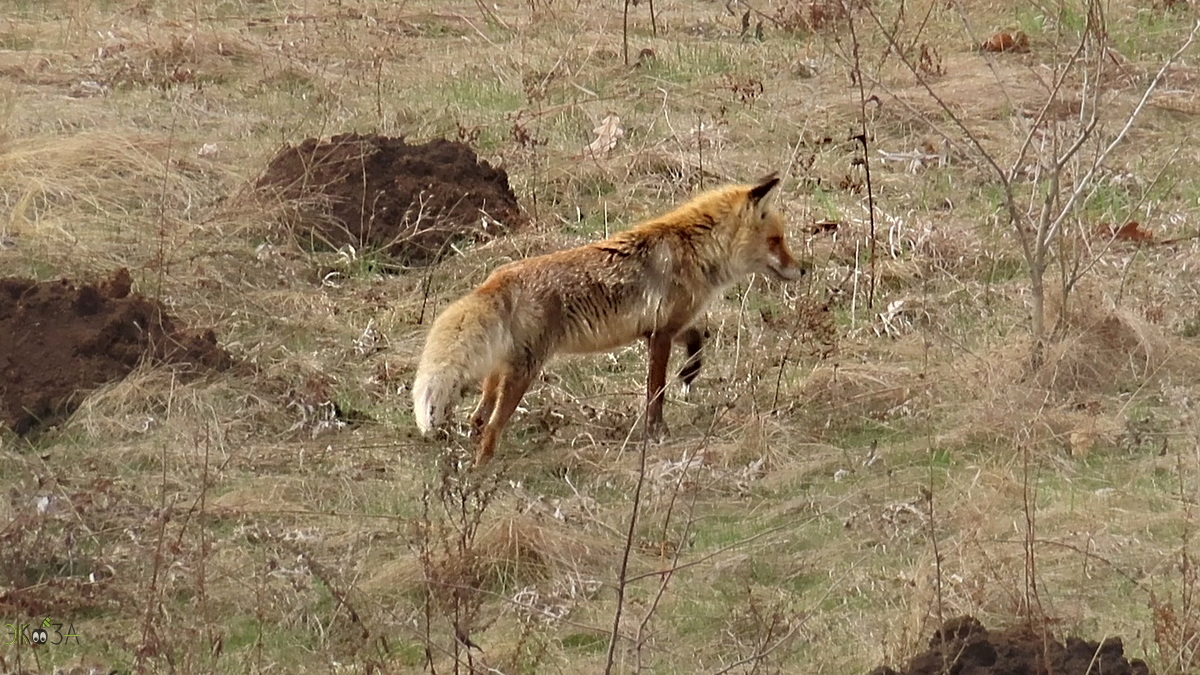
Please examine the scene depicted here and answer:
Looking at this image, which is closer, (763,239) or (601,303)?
(601,303)

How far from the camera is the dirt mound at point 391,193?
412 inches

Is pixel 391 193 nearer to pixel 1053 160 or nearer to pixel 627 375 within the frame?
pixel 627 375

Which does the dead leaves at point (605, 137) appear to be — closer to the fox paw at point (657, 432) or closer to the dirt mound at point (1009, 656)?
the fox paw at point (657, 432)

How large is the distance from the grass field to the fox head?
0.41 metres

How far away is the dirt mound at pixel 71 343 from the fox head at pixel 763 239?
2.72 meters

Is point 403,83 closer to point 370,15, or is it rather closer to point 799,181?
point 370,15

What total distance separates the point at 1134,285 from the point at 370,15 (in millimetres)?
7805

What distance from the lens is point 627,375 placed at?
8992 mm

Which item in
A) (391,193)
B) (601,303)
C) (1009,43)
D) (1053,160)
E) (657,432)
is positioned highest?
(1053,160)

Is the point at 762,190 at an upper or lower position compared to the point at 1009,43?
upper
